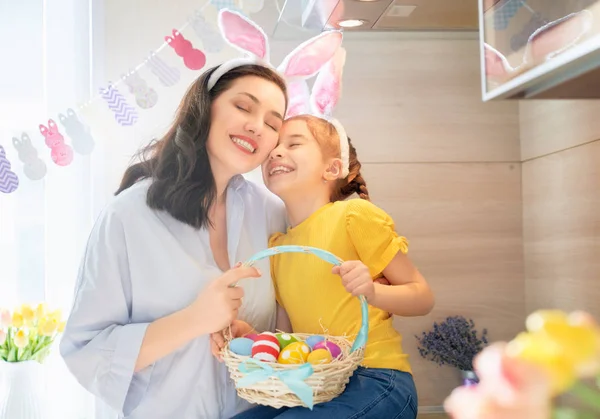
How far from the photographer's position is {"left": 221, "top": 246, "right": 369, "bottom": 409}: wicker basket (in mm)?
1144

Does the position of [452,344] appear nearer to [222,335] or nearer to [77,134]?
[222,335]

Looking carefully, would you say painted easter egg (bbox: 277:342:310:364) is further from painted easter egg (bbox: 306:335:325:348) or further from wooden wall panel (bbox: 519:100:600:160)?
wooden wall panel (bbox: 519:100:600:160)

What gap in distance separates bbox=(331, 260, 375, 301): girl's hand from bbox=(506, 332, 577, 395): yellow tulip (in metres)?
0.95

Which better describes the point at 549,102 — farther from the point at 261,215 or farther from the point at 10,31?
the point at 10,31

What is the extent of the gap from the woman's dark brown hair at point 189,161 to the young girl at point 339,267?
174 millimetres

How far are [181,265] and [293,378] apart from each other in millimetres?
422

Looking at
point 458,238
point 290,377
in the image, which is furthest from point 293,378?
point 458,238

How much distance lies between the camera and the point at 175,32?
1623 millimetres

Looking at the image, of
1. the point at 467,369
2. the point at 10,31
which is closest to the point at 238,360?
the point at 467,369

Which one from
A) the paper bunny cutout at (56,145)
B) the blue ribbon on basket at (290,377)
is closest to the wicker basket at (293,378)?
the blue ribbon on basket at (290,377)

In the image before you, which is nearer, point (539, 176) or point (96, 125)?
point (96, 125)

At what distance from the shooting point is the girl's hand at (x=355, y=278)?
129 centimetres

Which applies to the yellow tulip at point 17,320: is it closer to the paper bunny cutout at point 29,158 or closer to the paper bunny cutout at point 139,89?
the paper bunny cutout at point 29,158

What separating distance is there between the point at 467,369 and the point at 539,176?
2.15 feet
